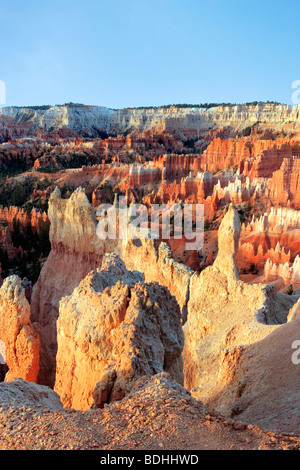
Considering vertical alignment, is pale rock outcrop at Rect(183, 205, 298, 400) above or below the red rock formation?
below

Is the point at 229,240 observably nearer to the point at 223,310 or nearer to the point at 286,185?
the point at 223,310

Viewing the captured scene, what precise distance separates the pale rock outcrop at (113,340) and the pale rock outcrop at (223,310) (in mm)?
2236

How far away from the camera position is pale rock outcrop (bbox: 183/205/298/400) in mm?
8953

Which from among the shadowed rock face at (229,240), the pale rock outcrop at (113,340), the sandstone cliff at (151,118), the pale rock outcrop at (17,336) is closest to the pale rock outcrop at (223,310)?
the shadowed rock face at (229,240)

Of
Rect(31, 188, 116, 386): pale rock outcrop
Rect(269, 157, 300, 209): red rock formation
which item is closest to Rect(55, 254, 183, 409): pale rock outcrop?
Rect(31, 188, 116, 386): pale rock outcrop

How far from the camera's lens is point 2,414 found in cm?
443

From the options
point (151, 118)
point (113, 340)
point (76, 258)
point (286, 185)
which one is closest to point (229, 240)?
point (113, 340)

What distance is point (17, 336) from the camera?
996 cm

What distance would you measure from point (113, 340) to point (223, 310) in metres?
4.75

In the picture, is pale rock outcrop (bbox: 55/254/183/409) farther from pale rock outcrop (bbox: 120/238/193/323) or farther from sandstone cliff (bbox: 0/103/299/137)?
sandstone cliff (bbox: 0/103/299/137)

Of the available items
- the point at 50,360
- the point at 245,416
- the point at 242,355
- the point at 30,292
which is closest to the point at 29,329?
the point at 50,360

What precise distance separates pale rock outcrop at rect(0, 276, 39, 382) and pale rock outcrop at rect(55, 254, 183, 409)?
Answer: 1870 mm

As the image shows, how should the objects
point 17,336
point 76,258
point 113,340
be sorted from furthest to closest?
point 76,258 → point 17,336 → point 113,340
